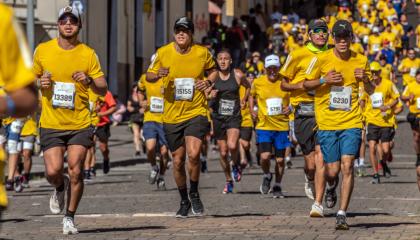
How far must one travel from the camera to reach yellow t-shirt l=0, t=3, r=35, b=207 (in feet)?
19.2

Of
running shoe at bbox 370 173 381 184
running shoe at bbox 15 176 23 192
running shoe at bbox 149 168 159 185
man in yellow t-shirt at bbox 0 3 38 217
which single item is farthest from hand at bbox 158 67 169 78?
man in yellow t-shirt at bbox 0 3 38 217

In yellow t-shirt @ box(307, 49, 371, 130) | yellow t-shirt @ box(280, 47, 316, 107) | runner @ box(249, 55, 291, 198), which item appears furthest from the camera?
runner @ box(249, 55, 291, 198)

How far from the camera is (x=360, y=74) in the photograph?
44.5 ft

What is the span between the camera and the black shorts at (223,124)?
2125 cm

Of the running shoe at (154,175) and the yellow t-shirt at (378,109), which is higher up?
the yellow t-shirt at (378,109)

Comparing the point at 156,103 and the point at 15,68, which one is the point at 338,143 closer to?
the point at 15,68

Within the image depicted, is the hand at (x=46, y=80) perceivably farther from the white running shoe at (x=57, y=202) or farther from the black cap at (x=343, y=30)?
the black cap at (x=343, y=30)

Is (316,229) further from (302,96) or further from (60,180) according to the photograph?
(302,96)

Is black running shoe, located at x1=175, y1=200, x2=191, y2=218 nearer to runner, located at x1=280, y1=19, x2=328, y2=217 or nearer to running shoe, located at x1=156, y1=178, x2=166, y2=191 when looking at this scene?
runner, located at x1=280, y1=19, x2=328, y2=217

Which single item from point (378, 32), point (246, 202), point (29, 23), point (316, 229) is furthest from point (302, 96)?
point (378, 32)

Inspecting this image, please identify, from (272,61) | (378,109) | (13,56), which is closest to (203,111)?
(272,61)

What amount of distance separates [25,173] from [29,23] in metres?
7.12

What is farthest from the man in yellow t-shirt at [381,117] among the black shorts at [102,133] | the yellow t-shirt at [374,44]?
the yellow t-shirt at [374,44]

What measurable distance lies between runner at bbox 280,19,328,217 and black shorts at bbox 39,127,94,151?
2899mm
